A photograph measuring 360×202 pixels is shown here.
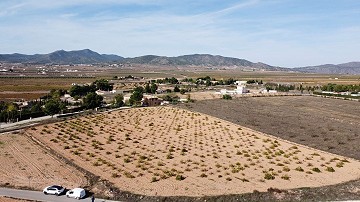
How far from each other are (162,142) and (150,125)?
12.7 m

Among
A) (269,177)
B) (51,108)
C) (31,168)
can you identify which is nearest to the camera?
(269,177)

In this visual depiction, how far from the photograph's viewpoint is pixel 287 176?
3759cm

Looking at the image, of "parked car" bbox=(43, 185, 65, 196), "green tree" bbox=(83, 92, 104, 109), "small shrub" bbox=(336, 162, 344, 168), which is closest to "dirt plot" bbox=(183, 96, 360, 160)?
"small shrub" bbox=(336, 162, 344, 168)

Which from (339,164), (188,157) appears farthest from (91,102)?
(339,164)

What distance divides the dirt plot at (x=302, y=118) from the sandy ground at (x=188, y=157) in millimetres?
4415

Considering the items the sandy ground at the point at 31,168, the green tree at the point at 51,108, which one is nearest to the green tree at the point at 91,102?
the green tree at the point at 51,108

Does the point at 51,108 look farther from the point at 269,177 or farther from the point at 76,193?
the point at 269,177

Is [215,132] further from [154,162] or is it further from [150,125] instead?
[154,162]

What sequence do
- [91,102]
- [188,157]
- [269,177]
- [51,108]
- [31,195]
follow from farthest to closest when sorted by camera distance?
1. [91,102]
2. [51,108]
3. [188,157]
4. [269,177]
5. [31,195]

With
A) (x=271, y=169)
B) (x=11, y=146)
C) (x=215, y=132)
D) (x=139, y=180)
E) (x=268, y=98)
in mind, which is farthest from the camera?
(x=268, y=98)

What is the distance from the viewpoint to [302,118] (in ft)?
258

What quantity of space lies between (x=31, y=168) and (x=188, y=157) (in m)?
17.0

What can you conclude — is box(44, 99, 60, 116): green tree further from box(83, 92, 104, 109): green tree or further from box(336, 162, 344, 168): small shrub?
box(336, 162, 344, 168): small shrub

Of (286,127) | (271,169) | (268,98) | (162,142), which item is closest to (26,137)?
(162,142)
